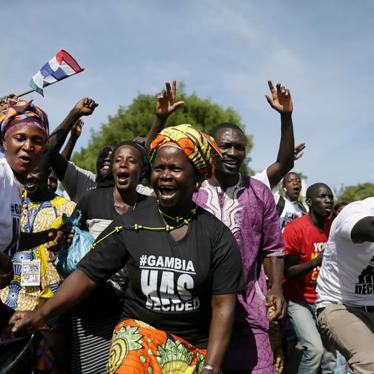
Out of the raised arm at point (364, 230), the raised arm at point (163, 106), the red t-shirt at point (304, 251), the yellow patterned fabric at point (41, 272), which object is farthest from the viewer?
the red t-shirt at point (304, 251)

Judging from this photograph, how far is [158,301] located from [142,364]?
1.22 ft

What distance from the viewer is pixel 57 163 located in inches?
204

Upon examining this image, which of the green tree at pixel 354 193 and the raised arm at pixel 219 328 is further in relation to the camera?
the green tree at pixel 354 193

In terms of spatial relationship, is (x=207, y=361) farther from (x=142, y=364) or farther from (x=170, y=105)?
(x=170, y=105)

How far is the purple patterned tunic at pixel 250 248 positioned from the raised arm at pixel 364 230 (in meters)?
0.53

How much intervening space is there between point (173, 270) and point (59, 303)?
66 centimetres

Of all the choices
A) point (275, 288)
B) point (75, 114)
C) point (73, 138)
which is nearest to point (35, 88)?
point (75, 114)

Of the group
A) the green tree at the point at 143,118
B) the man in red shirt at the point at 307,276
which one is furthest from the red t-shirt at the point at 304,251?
the green tree at the point at 143,118

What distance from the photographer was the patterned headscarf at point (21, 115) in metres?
3.63

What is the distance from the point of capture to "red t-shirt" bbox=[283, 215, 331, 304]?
6484mm

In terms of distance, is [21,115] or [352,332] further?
[352,332]

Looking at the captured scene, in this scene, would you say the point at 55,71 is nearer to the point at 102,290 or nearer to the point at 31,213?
the point at 31,213

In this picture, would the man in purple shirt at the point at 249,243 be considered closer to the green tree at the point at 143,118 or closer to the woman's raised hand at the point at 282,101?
the woman's raised hand at the point at 282,101

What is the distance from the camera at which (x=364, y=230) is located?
3820mm
